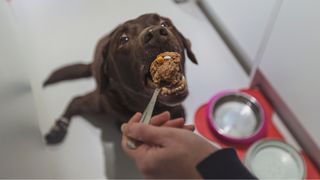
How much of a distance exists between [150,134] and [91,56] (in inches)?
22.5

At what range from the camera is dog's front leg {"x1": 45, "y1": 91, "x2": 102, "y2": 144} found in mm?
1037

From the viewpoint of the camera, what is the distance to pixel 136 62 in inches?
22.8

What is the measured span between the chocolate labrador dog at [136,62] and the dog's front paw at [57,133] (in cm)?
16

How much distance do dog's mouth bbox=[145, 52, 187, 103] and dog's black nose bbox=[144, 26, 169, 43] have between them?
0.02 metres

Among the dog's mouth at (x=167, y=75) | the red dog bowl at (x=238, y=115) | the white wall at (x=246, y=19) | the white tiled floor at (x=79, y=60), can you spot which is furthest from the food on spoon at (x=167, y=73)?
the red dog bowl at (x=238, y=115)

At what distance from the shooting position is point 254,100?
1.19 metres

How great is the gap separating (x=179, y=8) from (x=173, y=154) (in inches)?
12.2

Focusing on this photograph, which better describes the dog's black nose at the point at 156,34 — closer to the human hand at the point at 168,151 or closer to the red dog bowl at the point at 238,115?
the human hand at the point at 168,151

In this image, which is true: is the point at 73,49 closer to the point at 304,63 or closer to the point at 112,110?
the point at 112,110

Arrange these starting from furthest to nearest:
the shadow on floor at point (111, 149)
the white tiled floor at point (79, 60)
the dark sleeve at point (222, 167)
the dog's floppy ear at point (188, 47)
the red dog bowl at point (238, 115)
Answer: the red dog bowl at point (238, 115) < the shadow on floor at point (111, 149) < the white tiled floor at point (79, 60) < the dog's floppy ear at point (188, 47) < the dark sleeve at point (222, 167)

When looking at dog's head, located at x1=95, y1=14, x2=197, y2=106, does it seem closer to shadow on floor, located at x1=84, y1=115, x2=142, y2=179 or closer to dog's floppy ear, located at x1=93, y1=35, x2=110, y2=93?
dog's floppy ear, located at x1=93, y1=35, x2=110, y2=93

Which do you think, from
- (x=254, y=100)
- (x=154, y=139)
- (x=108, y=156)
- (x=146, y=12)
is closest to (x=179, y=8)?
(x=146, y=12)

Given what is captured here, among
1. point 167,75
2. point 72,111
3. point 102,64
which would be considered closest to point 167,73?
point 167,75

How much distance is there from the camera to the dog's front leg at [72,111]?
3.40ft
